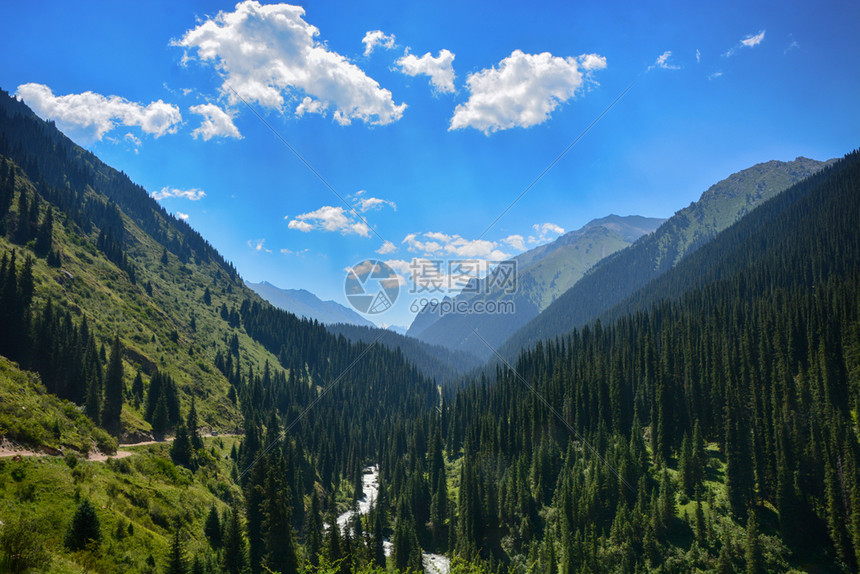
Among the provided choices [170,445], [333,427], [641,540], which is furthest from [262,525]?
[333,427]

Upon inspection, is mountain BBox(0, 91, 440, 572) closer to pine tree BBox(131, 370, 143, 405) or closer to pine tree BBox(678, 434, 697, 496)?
pine tree BBox(131, 370, 143, 405)

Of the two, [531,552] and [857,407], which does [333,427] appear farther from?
[857,407]

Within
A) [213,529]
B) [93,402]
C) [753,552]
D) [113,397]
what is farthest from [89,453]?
[753,552]

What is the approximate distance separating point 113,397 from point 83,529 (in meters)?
49.2

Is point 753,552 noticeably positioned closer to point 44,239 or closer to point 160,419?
point 160,419

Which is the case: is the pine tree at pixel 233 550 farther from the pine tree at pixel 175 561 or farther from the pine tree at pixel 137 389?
the pine tree at pixel 137 389

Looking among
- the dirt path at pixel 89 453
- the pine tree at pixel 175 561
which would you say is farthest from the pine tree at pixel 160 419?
the pine tree at pixel 175 561

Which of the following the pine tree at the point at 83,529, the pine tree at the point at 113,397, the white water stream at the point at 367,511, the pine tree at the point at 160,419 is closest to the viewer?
the pine tree at the point at 83,529

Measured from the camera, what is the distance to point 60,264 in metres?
115

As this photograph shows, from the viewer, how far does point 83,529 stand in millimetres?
32094

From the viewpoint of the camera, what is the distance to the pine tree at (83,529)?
Answer: 103 ft

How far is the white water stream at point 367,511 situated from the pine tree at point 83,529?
29.7 m

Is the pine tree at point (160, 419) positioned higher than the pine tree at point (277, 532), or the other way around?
the pine tree at point (160, 419)

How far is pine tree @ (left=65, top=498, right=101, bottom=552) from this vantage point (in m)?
31.3
